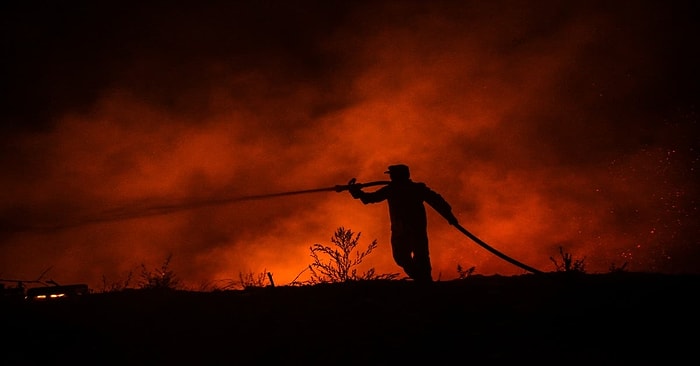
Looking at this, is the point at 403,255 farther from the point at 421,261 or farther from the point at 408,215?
the point at 408,215

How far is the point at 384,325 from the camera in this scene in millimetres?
7281

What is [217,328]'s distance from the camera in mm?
7625

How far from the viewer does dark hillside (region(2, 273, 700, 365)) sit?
6.48 m

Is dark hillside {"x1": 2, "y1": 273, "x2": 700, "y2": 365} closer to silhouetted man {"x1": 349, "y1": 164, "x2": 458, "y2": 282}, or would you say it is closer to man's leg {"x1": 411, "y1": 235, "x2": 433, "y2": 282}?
man's leg {"x1": 411, "y1": 235, "x2": 433, "y2": 282}

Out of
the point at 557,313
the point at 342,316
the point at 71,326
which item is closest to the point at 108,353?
the point at 71,326

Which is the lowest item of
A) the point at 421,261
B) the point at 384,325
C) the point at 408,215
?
the point at 384,325

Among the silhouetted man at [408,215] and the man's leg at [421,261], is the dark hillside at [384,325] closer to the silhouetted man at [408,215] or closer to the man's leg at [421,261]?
the man's leg at [421,261]

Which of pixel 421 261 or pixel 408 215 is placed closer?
pixel 421 261

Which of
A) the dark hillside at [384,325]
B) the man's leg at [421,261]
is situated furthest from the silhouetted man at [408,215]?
the dark hillside at [384,325]

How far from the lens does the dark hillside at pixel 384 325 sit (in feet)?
21.2

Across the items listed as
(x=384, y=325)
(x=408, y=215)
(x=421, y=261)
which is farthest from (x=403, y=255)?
(x=384, y=325)

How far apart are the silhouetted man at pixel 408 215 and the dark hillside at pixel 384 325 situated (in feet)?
1.51

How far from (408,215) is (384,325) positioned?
2.73 metres

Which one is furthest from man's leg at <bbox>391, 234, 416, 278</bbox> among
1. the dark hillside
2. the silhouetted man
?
the dark hillside
